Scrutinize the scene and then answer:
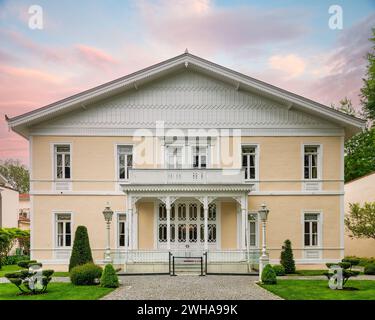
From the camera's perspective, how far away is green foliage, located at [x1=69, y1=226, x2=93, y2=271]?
17344mm

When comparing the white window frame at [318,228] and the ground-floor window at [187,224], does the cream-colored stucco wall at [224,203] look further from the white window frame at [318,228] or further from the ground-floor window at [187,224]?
the ground-floor window at [187,224]

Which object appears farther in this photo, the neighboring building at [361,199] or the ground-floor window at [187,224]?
the neighboring building at [361,199]

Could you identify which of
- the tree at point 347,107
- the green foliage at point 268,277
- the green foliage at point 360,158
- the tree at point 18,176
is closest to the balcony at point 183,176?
the green foliage at point 268,277

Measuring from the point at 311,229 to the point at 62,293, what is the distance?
1187 centimetres

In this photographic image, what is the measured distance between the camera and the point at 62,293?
41.3ft

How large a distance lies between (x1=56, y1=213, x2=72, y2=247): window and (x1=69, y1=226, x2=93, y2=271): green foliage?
9.89 feet

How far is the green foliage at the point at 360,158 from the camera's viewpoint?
34281 mm

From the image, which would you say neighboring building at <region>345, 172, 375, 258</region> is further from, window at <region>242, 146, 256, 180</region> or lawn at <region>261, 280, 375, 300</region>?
lawn at <region>261, 280, 375, 300</region>

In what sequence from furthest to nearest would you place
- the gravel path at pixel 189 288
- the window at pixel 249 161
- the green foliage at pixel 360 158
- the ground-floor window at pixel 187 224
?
the green foliage at pixel 360 158 → the window at pixel 249 161 → the ground-floor window at pixel 187 224 → the gravel path at pixel 189 288

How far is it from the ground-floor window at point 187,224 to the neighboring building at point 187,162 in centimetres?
4

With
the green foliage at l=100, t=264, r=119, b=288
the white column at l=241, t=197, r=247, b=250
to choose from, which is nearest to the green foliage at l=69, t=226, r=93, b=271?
the green foliage at l=100, t=264, r=119, b=288

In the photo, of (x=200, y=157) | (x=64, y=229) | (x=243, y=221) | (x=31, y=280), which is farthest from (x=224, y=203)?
(x=31, y=280)
